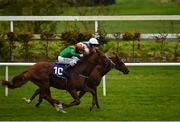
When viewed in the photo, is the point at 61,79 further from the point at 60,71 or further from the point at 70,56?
the point at 70,56

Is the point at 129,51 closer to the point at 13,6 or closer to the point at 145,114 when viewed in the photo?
the point at 145,114

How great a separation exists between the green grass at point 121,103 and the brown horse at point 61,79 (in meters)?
0.43

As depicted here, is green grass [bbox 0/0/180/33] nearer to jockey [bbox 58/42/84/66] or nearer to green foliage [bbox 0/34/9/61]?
green foliage [bbox 0/34/9/61]

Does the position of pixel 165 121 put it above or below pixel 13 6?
below

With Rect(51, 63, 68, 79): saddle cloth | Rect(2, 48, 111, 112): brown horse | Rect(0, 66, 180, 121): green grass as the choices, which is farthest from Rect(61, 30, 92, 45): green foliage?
Rect(51, 63, 68, 79): saddle cloth

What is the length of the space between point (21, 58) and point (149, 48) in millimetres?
4747

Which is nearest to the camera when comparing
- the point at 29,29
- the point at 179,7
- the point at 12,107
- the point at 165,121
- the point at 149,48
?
the point at 165,121

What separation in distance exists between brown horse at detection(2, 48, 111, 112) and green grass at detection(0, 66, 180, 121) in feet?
1.41

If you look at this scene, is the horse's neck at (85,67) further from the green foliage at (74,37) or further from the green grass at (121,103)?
the green foliage at (74,37)

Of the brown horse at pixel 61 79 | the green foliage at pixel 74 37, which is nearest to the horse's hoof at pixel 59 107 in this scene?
the brown horse at pixel 61 79

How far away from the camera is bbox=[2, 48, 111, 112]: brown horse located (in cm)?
1320

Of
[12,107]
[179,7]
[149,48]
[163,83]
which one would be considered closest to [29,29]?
[149,48]

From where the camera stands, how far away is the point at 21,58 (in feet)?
54.9

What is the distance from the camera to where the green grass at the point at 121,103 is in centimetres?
1253
